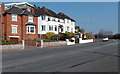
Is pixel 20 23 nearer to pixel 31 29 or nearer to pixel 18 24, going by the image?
pixel 18 24

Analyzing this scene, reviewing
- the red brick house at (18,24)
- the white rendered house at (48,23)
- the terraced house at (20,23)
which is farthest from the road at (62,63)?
the white rendered house at (48,23)

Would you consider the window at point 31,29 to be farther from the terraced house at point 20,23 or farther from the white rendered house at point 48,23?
the white rendered house at point 48,23

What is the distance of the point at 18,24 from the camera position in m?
43.7

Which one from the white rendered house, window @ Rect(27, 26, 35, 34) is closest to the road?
window @ Rect(27, 26, 35, 34)

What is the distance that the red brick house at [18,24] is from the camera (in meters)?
41.8

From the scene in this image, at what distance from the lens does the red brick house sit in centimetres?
4175

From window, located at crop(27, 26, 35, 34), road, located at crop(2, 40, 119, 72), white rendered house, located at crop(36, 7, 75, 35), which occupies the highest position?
white rendered house, located at crop(36, 7, 75, 35)

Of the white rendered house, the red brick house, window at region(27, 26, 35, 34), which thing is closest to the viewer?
the red brick house

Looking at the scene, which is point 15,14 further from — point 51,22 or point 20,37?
point 51,22

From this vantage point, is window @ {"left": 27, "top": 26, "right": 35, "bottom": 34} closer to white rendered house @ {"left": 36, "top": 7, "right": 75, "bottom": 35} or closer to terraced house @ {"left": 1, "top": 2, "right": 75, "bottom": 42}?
terraced house @ {"left": 1, "top": 2, "right": 75, "bottom": 42}

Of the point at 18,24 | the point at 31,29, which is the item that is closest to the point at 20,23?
the point at 18,24

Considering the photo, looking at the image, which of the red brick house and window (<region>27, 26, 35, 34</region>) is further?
window (<region>27, 26, 35, 34</region>)


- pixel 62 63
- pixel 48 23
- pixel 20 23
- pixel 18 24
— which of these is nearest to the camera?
pixel 62 63

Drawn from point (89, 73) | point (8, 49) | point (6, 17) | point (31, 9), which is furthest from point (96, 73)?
point (31, 9)
